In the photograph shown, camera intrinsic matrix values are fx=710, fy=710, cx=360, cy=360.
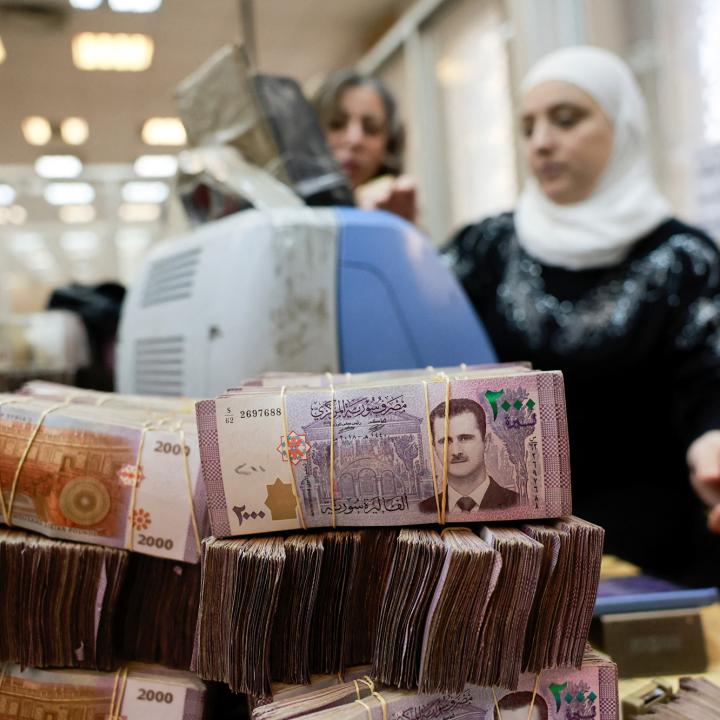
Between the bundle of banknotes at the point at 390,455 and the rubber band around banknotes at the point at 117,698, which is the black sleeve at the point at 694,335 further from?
the rubber band around banknotes at the point at 117,698

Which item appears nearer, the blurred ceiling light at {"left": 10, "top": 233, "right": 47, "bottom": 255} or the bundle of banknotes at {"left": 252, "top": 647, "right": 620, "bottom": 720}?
the bundle of banknotes at {"left": 252, "top": 647, "right": 620, "bottom": 720}

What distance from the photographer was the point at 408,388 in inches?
21.9

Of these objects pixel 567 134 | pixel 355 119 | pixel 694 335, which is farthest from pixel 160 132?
pixel 694 335

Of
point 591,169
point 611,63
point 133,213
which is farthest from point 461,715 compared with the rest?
point 133,213

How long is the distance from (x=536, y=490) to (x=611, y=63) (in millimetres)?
1328

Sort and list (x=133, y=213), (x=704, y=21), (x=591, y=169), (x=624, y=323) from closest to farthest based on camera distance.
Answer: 1. (x=624, y=323)
2. (x=591, y=169)
3. (x=704, y=21)
4. (x=133, y=213)

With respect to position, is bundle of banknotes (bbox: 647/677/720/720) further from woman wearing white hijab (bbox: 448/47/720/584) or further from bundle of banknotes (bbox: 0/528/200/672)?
woman wearing white hijab (bbox: 448/47/720/584)

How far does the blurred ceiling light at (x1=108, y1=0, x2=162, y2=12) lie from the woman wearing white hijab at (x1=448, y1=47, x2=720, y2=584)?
1.26 m

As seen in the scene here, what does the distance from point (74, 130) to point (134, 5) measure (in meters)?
0.76

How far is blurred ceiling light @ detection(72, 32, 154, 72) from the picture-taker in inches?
90.4

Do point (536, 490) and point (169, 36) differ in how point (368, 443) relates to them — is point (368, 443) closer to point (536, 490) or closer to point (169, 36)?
point (536, 490)

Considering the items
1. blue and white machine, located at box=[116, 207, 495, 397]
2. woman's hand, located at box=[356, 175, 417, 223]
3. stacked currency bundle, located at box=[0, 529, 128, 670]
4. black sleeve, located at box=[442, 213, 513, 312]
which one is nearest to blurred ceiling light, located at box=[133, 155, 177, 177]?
black sleeve, located at box=[442, 213, 513, 312]

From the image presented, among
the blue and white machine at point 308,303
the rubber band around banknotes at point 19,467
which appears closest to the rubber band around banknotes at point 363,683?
the rubber band around banknotes at point 19,467

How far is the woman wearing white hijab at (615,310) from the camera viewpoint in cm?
142
